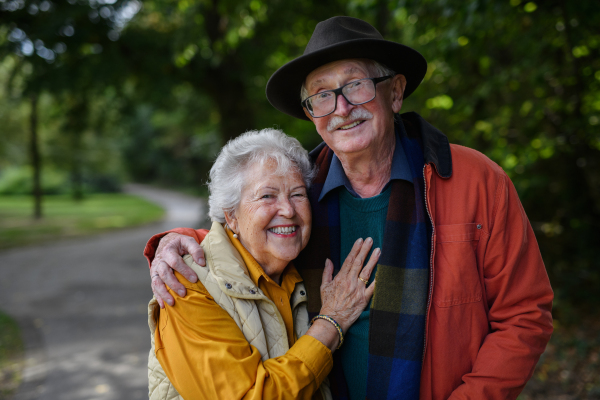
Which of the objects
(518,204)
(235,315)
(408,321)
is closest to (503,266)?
(518,204)

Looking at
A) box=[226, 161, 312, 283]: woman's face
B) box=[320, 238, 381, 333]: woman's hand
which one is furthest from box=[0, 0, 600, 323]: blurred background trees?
box=[320, 238, 381, 333]: woman's hand

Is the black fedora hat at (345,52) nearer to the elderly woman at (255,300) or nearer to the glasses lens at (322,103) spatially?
the glasses lens at (322,103)

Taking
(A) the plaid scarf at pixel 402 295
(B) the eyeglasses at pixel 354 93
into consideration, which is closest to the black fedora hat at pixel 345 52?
(B) the eyeglasses at pixel 354 93

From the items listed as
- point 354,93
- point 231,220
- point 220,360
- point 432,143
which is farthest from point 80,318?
point 432,143

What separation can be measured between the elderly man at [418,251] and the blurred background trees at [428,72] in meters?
1.82

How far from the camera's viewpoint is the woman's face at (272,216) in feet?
6.05

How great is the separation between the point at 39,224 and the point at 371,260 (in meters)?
17.8

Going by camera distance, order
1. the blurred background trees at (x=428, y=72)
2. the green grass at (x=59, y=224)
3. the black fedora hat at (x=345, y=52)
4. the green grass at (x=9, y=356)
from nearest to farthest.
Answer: the black fedora hat at (x=345, y=52)
the blurred background trees at (x=428, y=72)
the green grass at (x=9, y=356)
the green grass at (x=59, y=224)

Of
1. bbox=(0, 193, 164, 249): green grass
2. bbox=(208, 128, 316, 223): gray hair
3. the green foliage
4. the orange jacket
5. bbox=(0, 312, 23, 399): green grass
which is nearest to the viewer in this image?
the orange jacket

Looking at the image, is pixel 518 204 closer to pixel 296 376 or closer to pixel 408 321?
pixel 408 321

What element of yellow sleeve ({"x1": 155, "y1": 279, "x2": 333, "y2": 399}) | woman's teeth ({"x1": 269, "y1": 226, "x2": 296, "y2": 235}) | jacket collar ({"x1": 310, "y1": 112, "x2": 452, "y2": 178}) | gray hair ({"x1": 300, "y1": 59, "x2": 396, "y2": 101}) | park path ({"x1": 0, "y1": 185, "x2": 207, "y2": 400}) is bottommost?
park path ({"x1": 0, "y1": 185, "x2": 207, "y2": 400})

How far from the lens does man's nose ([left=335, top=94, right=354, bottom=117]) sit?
1.82 m

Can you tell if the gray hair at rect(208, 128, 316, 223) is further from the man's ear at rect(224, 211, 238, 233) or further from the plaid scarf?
the plaid scarf

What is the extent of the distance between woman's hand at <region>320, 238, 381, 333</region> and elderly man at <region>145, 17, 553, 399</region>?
63 mm
